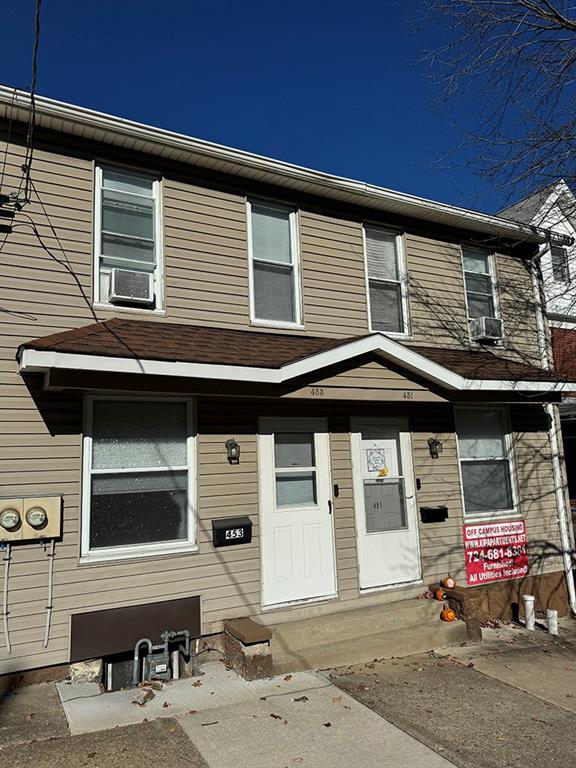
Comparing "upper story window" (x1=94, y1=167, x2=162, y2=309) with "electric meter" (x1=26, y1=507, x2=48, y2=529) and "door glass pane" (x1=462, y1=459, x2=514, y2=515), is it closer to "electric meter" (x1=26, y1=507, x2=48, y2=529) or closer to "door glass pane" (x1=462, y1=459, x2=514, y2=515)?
"electric meter" (x1=26, y1=507, x2=48, y2=529)

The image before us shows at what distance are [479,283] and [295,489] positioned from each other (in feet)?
15.6

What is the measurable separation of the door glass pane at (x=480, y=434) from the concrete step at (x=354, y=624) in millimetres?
2383

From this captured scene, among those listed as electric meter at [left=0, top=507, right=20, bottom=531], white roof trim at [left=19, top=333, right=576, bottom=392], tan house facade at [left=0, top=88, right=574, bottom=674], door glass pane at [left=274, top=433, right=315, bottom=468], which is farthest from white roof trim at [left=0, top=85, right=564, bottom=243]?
electric meter at [left=0, top=507, right=20, bottom=531]

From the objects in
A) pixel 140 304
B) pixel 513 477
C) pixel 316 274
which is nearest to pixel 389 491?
pixel 513 477

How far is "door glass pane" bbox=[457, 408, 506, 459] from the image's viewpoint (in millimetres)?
7945

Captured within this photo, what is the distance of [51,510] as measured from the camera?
4996 mm

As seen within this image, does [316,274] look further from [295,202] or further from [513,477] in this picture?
[513,477]

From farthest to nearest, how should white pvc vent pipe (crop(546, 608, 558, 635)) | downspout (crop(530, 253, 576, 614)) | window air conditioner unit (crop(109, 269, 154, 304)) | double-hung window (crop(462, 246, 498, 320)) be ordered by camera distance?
double-hung window (crop(462, 246, 498, 320)), downspout (crop(530, 253, 576, 614)), white pvc vent pipe (crop(546, 608, 558, 635)), window air conditioner unit (crop(109, 269, 154, 304))

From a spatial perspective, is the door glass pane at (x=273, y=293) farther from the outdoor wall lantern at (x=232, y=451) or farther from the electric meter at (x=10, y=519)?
the electric meter at (x=10, y=519)

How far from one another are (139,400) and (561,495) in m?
6.65

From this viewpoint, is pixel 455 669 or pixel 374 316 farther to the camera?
pixel 374 316

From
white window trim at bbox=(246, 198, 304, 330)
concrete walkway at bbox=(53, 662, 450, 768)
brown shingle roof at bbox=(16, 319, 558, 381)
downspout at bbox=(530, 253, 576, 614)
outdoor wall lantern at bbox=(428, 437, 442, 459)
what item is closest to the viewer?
concrete walkway at bbox=(53, 662, 450, 768)

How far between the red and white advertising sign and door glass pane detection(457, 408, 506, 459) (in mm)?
1015

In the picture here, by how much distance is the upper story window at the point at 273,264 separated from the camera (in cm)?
683
